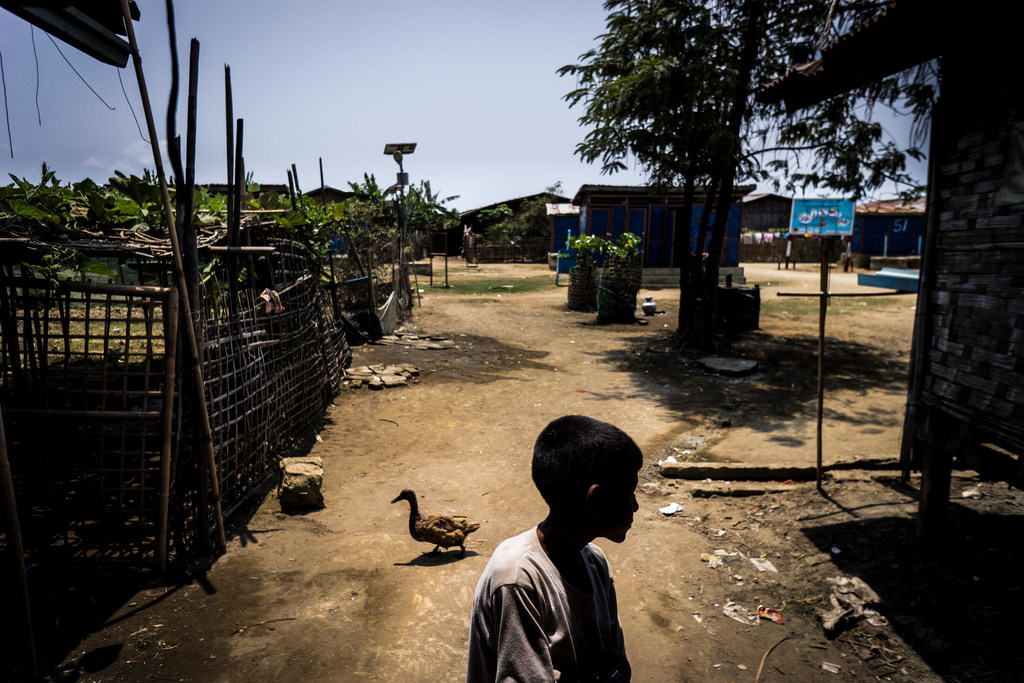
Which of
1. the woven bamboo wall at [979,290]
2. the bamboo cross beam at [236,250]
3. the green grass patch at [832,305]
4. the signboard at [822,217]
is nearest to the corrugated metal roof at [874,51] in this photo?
the woven bamboo wall at [979,290]

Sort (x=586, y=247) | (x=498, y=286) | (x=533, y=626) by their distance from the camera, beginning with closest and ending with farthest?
(x=533, y=626)
(x=586, y=247)
(x=498, y=286)

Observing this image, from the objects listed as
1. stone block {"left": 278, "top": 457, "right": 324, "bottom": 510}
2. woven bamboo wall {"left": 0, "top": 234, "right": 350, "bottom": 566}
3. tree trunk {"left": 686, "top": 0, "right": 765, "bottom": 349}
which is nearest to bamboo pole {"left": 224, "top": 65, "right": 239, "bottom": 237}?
woven bamboo wall {"left": 0, "top": 234, "right": 350, "bottom": 566}

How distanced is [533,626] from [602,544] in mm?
3390

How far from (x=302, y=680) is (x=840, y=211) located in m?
32.1

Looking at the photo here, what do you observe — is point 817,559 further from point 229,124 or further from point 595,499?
point 229,124

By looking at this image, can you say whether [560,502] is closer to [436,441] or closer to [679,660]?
[679,660]

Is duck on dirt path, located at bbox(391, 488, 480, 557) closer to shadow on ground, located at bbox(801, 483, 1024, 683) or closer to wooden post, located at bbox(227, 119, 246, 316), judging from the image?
wooden post, located at bbox(227, 119, 246, 316)

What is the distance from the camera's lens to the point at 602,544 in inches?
177

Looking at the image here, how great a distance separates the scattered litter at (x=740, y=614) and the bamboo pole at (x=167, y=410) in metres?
3.64

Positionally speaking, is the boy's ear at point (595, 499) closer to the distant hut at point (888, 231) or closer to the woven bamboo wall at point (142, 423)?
the woven bamboo wall at point (142, 423)

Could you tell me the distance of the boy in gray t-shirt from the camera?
1304mm

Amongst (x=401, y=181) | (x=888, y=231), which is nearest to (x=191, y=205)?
(x=401, y=181)

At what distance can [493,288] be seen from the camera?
69.3ft

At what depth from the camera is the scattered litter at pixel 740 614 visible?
3.60 m
